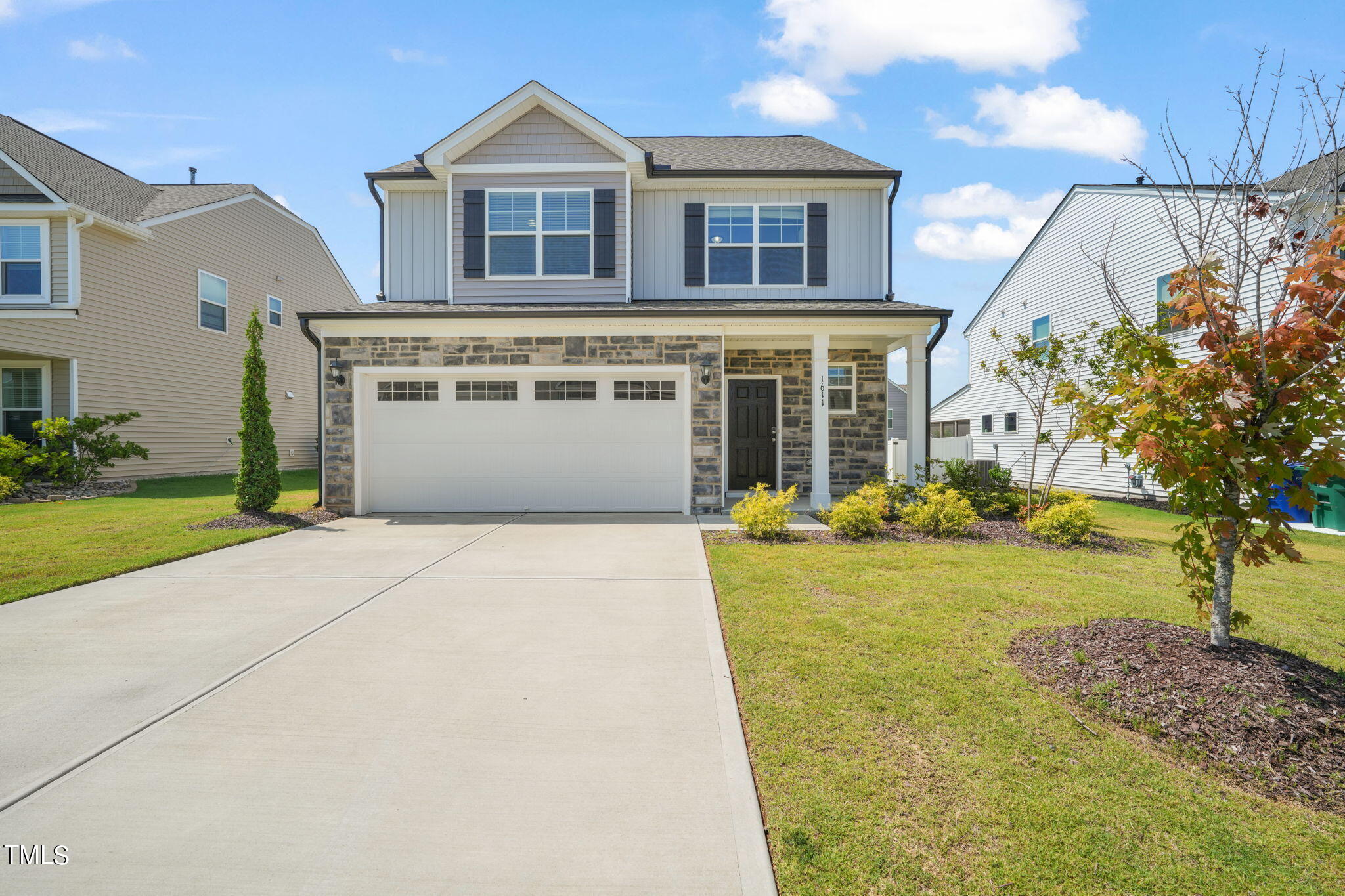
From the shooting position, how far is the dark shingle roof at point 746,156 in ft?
36.7

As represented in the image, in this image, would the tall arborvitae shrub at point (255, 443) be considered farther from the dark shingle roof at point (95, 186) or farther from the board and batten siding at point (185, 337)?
the dark shingle roof at point (95, 186)

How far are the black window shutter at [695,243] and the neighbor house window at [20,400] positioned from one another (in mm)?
13825

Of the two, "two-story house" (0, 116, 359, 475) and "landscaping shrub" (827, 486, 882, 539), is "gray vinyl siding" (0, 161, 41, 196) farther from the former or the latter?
"landscaping shrub" (827, 486, 882, 539)

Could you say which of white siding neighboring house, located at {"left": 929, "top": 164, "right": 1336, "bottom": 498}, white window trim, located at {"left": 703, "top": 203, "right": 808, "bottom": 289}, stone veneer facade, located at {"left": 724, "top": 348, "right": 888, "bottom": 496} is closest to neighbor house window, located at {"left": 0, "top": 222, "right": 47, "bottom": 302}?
white window trim, located at {"left": 703, "top": 203, "right": 808, "bottom": 289}

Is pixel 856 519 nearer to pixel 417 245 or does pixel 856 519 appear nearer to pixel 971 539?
pixel 971 539

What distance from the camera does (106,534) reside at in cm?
795

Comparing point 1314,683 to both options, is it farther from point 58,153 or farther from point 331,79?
point 58,153

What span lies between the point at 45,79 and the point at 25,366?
6242 millimetres

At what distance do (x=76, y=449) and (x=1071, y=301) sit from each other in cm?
2271

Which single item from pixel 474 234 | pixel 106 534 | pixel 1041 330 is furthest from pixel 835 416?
pixel 106 534

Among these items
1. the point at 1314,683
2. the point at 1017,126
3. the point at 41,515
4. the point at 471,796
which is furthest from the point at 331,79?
the point at 1314,683

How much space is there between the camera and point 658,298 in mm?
11227

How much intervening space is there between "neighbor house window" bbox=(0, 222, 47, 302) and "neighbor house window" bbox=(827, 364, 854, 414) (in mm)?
15988

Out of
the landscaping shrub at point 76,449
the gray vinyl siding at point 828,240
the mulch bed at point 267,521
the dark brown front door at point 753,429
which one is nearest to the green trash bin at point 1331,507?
the gray vinyl siding at point 828,240
